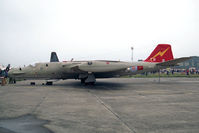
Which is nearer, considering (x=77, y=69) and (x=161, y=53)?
(x=77, y=69)

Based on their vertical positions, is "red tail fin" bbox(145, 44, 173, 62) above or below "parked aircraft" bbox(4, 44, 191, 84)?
above

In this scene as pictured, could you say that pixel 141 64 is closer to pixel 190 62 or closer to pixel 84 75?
pixel 84 75

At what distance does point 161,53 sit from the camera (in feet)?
61.7

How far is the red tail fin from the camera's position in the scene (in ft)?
61.5

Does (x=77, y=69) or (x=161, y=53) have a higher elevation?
(x=161, y=53)

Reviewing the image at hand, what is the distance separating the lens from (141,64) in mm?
17281

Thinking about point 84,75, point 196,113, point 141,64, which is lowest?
point 196,113

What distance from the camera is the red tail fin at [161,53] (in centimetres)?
1873

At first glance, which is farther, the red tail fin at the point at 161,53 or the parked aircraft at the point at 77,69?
the red tail fin at the point at 161,53

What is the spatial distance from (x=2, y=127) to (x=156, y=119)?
4.67 m

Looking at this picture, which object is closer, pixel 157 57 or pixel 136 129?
pixel 136 129

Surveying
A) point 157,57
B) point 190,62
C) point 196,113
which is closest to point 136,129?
point 196,113

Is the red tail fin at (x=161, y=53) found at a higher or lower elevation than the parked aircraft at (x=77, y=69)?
higher

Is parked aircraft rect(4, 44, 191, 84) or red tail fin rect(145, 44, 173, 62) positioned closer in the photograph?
parked aircraft rect(4, 44, 191, 84)
